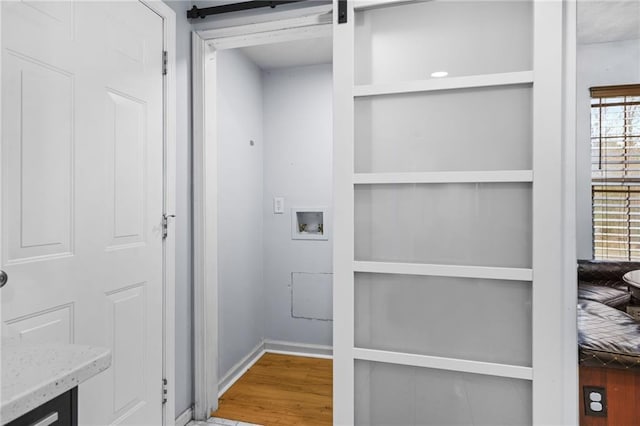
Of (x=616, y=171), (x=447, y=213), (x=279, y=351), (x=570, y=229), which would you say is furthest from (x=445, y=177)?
(x=616, y=171)

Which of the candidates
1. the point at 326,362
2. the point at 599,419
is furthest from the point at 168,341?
the point at 599,419

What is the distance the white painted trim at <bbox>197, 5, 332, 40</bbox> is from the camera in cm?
189

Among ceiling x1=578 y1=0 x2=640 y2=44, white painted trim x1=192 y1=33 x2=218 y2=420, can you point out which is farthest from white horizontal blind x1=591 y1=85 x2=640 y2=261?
white painted trim x1=192 y1=33 x2=218 y2=420

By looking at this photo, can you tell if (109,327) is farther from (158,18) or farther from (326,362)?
(326,362)

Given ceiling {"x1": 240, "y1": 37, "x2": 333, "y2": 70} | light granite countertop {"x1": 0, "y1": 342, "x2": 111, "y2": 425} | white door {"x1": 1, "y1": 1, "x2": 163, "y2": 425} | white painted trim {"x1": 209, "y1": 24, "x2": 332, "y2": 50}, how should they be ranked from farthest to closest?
ceiling {"x1": 240, "y1": 37, "x2": 333, "y2": 70}, white painted trim {"x1": 209, "y1": 24, "x2": 332, "y2": 50}, white door {"x1": 1, "y1": 1, "x2": 163, "y2": 425}, light granite countertop {"x1": 0, "y1": 342, "x2": 111, "y2": 425}

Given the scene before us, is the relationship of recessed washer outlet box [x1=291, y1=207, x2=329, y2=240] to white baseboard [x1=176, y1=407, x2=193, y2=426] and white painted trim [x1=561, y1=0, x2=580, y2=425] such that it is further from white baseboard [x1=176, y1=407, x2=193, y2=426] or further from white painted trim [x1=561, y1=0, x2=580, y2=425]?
white painted trim [x1=561, y1=0, x2=580, y2=425]

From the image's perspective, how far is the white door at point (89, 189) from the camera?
3.81ft

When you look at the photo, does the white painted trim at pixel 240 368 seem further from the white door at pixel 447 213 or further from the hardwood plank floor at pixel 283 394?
the white door at pixel 447 213

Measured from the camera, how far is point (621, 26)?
2971 mm

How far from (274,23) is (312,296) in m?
2.10

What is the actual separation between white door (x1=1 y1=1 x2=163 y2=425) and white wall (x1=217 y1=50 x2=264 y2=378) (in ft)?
2.62

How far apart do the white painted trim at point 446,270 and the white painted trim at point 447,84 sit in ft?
2.42

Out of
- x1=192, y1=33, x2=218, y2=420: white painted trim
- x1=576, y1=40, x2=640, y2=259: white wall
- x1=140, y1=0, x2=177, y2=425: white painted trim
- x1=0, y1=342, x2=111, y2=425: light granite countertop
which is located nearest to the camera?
x1=0, y1=342, x2=111, y2=425: light granite countertop

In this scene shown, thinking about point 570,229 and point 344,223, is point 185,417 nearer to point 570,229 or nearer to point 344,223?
point 344,223
